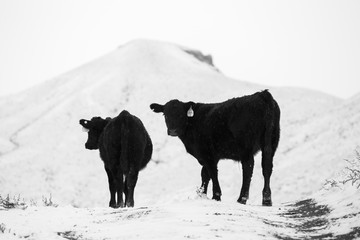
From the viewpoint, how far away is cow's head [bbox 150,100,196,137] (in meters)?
12.0

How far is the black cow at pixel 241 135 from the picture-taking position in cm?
1062

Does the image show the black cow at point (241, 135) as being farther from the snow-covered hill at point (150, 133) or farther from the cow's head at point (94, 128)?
the cow's head at point (94, 128)

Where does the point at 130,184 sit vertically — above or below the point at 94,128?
below

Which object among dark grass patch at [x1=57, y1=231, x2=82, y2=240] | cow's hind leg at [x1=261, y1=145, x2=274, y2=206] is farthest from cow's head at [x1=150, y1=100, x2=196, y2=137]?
dark grass patch at [x1=57, y1=231, x2=82, y2=240]

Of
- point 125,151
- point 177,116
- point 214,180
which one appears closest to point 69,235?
point 214,180

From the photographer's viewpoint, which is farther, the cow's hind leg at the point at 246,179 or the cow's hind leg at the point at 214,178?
the cow's hind leg at the point at 214,178

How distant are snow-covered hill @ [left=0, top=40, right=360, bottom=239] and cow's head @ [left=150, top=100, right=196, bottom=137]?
3628 mm

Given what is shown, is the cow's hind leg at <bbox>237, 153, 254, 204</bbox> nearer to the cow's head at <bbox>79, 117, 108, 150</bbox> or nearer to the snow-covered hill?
the snow-covered hill

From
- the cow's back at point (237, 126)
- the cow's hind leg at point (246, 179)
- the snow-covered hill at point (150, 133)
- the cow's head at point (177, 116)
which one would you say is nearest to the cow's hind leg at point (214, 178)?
the cow's back at point (237, 126)

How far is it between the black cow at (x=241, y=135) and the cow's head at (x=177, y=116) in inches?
14.9

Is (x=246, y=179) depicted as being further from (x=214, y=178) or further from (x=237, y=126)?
(x=237, y=126)

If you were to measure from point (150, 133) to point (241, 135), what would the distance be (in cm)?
3558

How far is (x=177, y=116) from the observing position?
12.2 metres

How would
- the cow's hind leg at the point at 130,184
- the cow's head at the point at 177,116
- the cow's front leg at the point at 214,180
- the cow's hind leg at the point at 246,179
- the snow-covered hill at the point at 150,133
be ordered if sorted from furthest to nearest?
Result: the snow-covered hill at the point at 150,133
the cow's head at the point at 177,116
the cow's hind leg at the point at 130,184
the cow's front leg at the point at 214,180
the cow's hind leg at the point at 246,179
